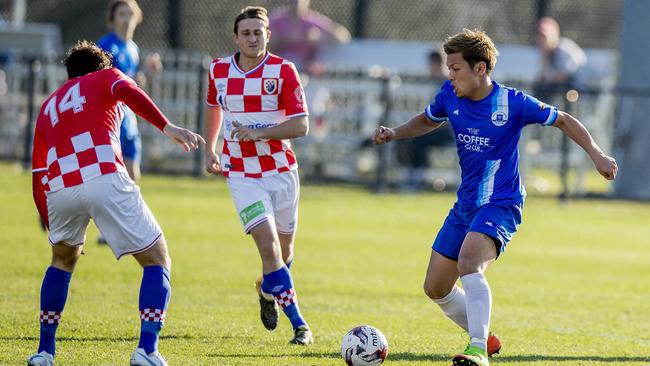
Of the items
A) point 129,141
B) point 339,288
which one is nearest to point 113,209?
point 339,288

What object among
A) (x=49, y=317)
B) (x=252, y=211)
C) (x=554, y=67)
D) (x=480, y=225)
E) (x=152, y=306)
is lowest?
(x=49, y=317)

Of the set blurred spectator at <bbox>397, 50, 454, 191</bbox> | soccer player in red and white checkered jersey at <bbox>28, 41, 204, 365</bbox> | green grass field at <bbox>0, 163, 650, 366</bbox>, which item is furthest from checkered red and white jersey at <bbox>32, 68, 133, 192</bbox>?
blurred spectator at <bbox>397, 50, 454, 191</bbox>

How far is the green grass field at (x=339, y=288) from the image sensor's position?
6637 mm

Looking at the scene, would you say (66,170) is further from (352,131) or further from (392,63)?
(392,63)

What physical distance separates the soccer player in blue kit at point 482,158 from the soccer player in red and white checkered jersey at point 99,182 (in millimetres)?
1455

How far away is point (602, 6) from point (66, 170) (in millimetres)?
20330

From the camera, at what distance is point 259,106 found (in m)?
7.14

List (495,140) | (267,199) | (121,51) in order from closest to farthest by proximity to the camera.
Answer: (495,140), (267,199), (121,51)

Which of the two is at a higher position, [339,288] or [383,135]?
[383,135]

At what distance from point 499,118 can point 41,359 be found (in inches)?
102

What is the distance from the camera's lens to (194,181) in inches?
686

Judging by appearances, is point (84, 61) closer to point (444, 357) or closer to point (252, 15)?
point (252, 15)

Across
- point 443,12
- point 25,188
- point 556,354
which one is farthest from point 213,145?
point 443,12

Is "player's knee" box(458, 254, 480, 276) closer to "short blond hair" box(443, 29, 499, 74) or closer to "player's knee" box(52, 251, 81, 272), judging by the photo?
"short blond hair" box(443, 29, 499, 74)
